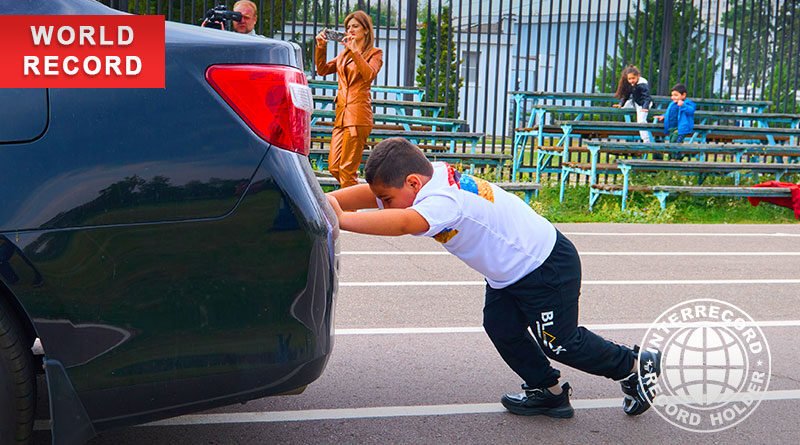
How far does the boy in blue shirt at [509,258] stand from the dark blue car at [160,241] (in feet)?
1.98

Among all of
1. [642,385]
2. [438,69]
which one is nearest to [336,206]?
[642,385]

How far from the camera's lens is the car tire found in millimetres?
2721

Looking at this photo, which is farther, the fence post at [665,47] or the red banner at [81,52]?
the fence post at [665,47]

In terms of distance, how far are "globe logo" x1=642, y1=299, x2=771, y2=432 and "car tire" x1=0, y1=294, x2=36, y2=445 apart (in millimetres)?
2579

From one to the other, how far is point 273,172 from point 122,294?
56 centimetres

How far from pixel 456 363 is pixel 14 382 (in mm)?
Result: 2578

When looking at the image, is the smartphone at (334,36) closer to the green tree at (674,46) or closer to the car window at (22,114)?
the green tree at (674,46)

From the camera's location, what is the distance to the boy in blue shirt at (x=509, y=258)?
11.7ft

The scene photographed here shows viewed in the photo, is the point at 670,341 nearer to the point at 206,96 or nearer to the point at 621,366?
the point at 621,366

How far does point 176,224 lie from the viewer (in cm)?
279

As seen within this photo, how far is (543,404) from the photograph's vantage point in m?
4.16

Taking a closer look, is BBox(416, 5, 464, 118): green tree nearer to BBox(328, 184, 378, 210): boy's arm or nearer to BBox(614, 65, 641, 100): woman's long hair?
BBox(614, 65, 641, 100): woman's long hair

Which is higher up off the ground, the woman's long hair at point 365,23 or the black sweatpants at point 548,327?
the woman's long hair at point 365,23

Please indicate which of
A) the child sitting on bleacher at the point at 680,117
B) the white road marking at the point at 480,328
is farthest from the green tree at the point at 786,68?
the white road marking at the point at 480,328
